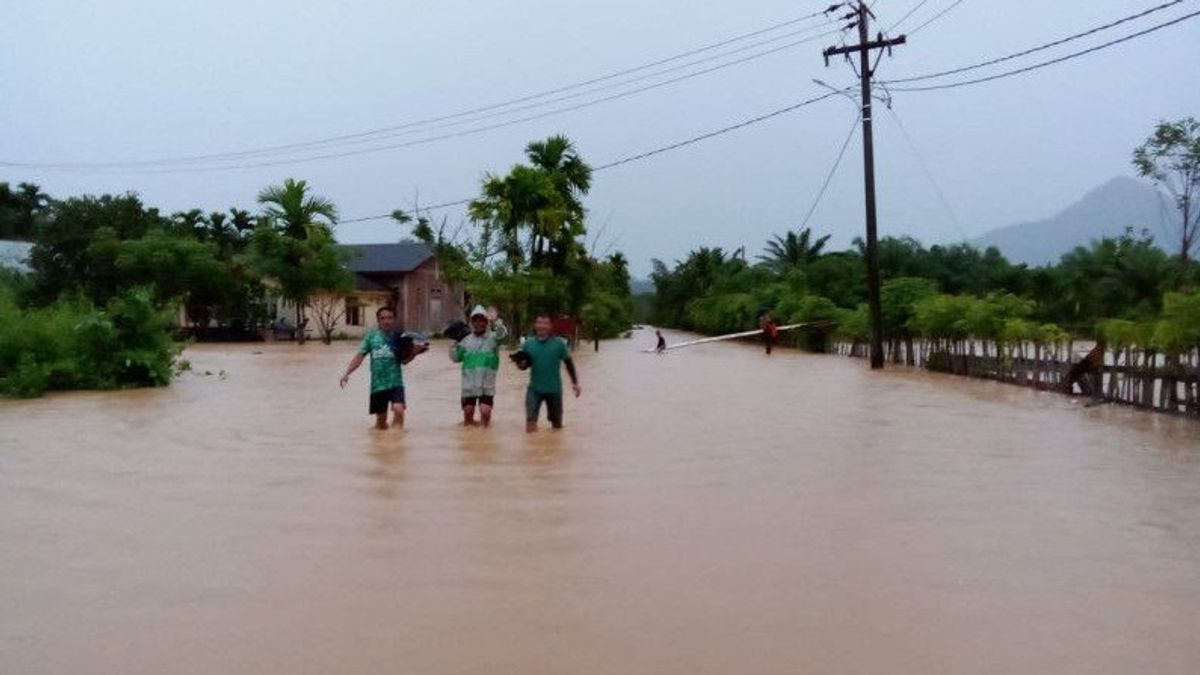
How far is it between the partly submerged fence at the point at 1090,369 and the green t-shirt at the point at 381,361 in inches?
354

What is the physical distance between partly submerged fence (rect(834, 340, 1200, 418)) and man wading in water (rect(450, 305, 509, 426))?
7978mm

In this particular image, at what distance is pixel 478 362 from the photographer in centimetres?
1236

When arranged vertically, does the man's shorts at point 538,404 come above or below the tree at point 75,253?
below

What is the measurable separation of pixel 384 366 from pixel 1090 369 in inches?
401

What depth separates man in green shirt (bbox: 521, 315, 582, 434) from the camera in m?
12.0

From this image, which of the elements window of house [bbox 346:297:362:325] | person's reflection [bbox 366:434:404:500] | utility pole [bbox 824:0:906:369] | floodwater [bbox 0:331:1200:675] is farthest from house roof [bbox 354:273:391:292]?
person's reflection [bbox 366:434:404:500]

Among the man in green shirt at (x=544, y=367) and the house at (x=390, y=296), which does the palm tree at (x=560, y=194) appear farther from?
the man in green shirt at (x=544, y=367)

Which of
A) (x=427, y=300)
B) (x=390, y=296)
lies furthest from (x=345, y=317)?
(x=427, y=300)

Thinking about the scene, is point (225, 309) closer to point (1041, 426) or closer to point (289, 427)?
point (289, 427)

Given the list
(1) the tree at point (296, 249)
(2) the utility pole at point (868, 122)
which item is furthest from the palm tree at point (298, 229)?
(2) the utility pole at point (868, 122)

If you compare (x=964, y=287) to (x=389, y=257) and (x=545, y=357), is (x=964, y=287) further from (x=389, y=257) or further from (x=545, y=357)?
(x=545, y=357)

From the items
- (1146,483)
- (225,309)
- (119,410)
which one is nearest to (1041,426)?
(1146,483)

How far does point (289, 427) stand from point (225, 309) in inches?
1318

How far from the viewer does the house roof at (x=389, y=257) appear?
51.8 meters
